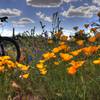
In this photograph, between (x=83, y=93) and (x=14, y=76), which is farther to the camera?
(x=14, y=76)

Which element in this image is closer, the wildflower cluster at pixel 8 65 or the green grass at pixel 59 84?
the green grass at pixel 59 84

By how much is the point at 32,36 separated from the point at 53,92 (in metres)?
5.87

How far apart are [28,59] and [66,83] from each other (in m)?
3.39

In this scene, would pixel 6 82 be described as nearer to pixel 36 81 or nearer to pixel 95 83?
pixel 36 81

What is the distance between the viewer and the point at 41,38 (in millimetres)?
10289

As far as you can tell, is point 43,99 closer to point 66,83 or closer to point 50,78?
point 66,83

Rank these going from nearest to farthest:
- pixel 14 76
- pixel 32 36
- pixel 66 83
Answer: pixel 66 83
pixel 14 76
pixel 32 36

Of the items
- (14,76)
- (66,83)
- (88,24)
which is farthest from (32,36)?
(66,83)

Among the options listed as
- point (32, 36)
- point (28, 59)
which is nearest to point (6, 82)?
point (28, 59)

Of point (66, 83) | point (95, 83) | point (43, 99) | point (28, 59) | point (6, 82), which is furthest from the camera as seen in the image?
point (28, 59)

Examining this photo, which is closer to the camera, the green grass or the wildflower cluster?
the green grass

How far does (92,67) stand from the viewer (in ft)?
16.1

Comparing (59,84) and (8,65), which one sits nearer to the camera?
(59,84)

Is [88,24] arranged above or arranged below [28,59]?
above
